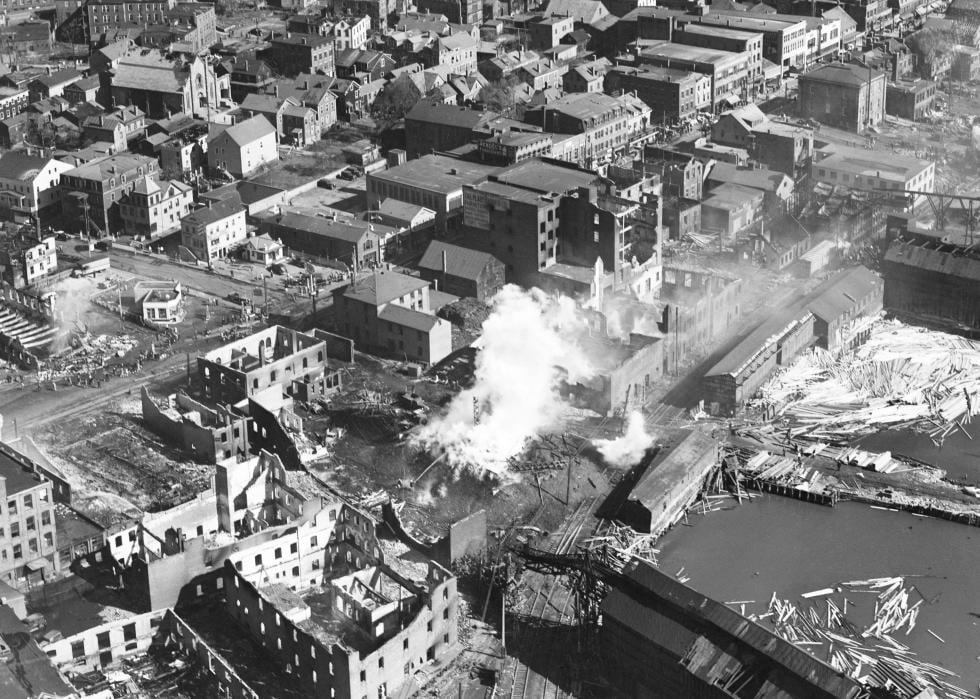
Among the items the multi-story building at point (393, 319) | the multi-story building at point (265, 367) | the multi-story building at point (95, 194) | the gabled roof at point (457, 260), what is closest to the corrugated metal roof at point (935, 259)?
the gabled roof at point (457, 260)

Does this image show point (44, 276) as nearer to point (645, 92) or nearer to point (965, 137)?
point (645, 92)

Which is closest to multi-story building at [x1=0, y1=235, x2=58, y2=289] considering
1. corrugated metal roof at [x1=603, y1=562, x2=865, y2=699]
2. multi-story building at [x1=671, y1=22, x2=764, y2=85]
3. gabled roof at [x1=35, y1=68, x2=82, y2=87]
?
gabled roof at [x1=35, y1=68, x2=82, y2=87]

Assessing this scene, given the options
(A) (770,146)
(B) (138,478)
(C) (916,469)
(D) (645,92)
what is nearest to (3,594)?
(B) (138,478)

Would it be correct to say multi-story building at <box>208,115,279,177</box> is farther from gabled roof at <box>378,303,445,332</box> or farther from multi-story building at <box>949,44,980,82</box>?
multi-story building at <box>949,44,980,82</box>

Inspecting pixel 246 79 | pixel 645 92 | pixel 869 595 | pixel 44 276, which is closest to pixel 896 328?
pixel 869 595

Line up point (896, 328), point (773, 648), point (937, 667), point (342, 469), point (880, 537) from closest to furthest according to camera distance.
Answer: point (773, 648)
point (937, 667)
point (880, 537)
point (342, 469)
point (896, 328)

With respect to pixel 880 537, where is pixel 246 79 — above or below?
above

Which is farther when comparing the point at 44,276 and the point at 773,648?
the point at 44,276

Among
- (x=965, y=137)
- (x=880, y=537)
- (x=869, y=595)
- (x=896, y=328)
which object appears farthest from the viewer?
(x=965, y=137)
